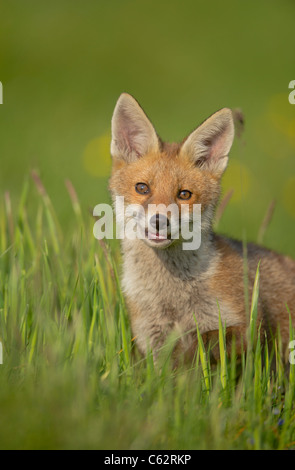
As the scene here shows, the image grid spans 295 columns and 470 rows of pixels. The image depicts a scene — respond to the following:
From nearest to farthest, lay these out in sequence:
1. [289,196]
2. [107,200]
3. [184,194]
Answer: [184,194] < [107,200] < [289,196]

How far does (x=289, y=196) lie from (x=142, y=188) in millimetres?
8020

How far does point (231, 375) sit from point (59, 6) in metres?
18.1

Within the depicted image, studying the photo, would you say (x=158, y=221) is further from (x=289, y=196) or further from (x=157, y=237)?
(x=289, y=196)

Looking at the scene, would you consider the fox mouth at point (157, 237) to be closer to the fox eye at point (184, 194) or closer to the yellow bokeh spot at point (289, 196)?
the fox eye at point (184, 194)

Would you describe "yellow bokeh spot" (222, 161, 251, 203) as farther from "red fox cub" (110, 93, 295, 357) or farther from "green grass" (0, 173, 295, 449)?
"green grass" (0, 173, 295, 449)

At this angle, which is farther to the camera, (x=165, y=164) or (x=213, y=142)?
(x=213, y=142)

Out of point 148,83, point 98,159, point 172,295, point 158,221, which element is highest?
point 148,83

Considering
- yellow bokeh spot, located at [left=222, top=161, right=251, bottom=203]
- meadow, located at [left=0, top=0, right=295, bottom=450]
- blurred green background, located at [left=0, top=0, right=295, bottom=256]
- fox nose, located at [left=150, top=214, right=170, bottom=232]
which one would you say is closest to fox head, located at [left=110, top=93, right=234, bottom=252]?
fox nose, located at [left=150, top=214, right=170, bottom=232]

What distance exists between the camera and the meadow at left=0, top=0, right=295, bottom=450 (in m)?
3.15

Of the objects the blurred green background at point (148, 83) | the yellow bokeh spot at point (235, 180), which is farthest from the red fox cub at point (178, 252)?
the yellow bokeh spot at point (235, 180)

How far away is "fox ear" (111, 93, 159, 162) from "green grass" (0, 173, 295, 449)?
2.44 feet

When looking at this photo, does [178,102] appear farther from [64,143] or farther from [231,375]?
[231,375]

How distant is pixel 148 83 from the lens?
16.1 meters

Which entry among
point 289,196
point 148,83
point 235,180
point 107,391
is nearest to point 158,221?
point 107,391
